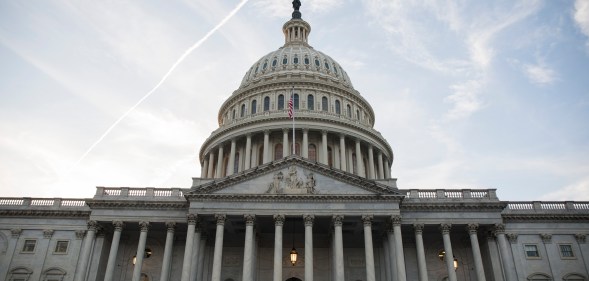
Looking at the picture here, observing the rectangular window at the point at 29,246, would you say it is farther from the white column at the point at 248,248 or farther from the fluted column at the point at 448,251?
the fluted column at the point at 448,251

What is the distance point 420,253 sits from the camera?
3819 centimetres

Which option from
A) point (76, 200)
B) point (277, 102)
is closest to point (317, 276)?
point (76, 200)

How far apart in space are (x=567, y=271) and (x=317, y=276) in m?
21.3

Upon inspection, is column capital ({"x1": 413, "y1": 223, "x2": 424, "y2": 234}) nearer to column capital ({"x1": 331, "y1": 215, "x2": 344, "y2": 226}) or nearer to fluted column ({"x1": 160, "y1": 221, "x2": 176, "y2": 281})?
column capital ({"x1": 331, "y1": 215, "x2": 344, "y2": 226})

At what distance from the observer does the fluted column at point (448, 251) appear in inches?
1448

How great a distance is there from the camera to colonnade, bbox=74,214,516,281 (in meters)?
35.9

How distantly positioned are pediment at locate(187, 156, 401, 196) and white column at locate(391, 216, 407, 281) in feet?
7.39

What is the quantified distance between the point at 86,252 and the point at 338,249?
20681 millimetres

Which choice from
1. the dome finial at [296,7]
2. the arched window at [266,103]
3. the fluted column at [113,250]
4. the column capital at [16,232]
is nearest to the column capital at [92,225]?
the fluted column at [113,250]

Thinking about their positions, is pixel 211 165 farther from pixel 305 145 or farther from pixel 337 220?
pixel 337 220

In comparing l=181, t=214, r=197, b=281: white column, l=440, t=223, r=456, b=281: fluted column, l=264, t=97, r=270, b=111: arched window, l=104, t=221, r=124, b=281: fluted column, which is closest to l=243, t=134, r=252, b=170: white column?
l=264, t=97, r=270, b=111: arched window

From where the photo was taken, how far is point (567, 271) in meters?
40.5

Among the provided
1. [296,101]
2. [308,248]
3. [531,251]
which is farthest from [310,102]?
[531,251]

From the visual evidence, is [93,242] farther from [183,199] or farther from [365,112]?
[365,112]
